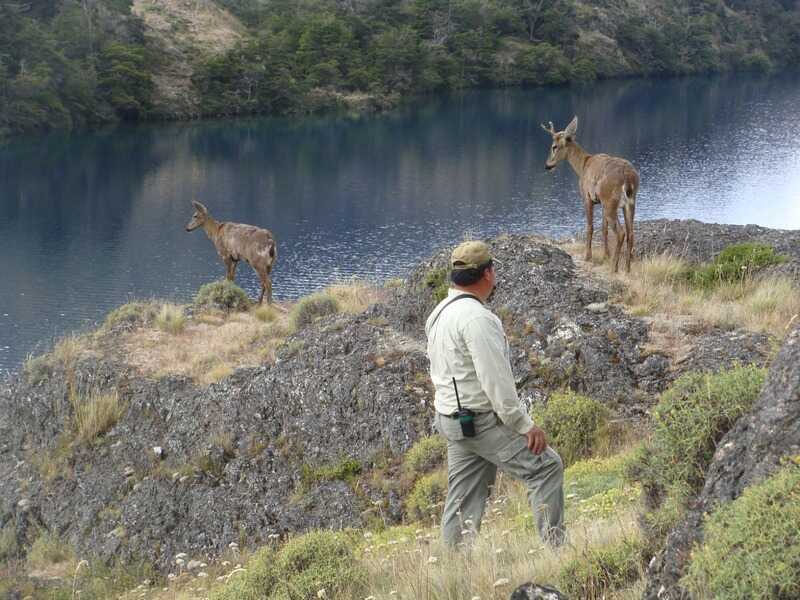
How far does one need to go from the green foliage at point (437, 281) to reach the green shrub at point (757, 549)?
10.7 m

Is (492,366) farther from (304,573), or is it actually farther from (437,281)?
(437,281)

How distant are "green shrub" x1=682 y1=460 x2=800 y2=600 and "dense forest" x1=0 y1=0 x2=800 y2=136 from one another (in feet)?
209

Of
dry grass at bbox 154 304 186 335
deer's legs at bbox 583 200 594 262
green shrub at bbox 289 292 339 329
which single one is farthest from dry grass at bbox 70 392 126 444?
Result: deer's legs at bbox 583 200 594 262

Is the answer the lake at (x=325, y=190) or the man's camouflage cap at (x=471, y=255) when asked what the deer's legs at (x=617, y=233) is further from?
the man's camouflage cap at (x=471, y=255)

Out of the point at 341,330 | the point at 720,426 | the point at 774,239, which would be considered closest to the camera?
the point at 720,426

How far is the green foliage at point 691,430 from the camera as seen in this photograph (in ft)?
15.7

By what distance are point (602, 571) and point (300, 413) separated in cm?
890

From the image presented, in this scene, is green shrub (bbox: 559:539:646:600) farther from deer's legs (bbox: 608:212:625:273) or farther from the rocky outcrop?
deer's legs (bbox: 608:212:625:273)

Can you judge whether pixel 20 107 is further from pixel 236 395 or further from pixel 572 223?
pixel 236 395


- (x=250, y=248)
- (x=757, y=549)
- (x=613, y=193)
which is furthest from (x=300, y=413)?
(x=757, y=549)

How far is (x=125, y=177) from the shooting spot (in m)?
51.0

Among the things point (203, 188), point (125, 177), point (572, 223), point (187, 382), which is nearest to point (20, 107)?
point (125, 177)

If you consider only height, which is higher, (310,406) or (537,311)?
(537,311)

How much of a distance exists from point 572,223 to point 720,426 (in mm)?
33619
